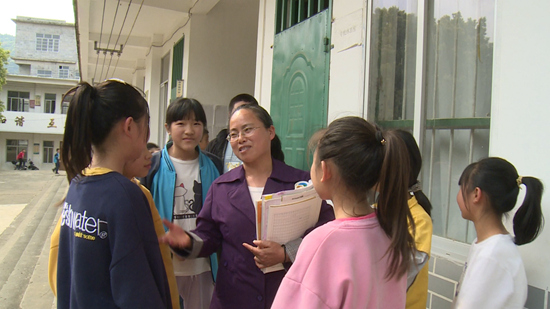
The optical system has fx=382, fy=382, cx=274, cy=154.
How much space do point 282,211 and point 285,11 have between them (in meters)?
3.04

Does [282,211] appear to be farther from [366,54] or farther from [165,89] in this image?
[165,89]

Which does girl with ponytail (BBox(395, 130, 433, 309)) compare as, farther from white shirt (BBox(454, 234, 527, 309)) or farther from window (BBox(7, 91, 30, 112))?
window (BBox(7, 91, 30, 112))

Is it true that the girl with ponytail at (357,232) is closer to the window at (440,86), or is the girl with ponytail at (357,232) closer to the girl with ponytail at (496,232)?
the girl with ponytail at (496,232)

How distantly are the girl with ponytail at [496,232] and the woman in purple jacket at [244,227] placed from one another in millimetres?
609

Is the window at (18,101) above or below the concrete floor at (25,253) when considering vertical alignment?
above

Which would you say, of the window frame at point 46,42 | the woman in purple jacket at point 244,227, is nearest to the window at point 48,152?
the window frame at point 46,42

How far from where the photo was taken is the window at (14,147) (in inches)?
1234

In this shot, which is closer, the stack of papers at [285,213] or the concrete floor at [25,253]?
the stack of papers at [285,213]

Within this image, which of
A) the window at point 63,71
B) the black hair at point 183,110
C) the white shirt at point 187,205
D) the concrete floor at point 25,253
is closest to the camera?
the white shirt at point 187,205

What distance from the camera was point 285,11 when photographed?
13.2 feet

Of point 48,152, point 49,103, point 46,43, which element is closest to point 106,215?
point 49,103

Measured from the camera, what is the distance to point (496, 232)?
1552mm

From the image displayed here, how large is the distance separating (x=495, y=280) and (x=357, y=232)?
0.72 meters

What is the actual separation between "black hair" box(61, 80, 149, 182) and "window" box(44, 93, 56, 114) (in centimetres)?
3508
